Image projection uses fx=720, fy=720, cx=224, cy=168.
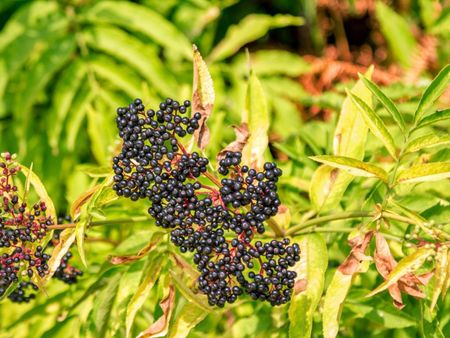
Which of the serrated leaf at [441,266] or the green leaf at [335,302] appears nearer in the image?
the serrated leaf at [441,266]

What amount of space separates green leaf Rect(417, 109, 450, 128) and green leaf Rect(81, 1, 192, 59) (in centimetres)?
188

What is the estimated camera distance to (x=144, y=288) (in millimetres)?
2320

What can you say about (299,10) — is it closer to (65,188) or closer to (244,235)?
(65,188)

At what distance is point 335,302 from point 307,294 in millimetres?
146

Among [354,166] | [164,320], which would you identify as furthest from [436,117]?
[164,320]

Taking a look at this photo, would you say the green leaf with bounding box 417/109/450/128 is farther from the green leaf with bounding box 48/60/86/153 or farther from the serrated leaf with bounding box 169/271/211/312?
the green leaf with bounding box 48/60/86/153

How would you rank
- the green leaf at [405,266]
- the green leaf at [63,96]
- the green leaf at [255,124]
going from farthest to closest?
→ the green leaf at [63,96]
the green leaf at [255,124]
the green leaf at [405,266]

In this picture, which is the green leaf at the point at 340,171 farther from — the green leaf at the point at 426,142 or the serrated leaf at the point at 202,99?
the serrated leaf at the point at 202,99

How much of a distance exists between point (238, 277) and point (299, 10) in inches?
153

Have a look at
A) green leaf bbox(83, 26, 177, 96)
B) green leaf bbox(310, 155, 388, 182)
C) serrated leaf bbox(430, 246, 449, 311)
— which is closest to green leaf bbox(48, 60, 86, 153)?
green leaf bbox(83, 26, 177, 96)

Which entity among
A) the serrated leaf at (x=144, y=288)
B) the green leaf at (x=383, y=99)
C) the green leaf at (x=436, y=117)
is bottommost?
the serrated leaf at (x=144, y=288)

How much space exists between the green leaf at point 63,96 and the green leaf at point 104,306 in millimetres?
1345

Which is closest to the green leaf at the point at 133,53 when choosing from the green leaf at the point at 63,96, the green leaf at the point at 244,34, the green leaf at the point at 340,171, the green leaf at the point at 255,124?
the green leaf at the point at 63,96

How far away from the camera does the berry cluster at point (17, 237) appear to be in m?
2.22
